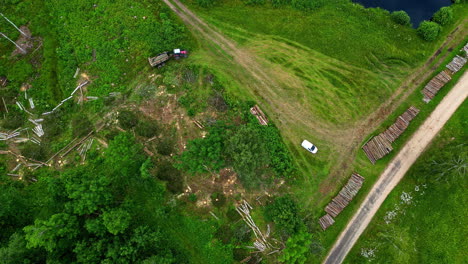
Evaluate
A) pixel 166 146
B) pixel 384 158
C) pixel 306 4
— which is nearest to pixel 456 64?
pixel 384 158

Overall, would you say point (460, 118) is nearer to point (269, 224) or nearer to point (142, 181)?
point (269, 224)

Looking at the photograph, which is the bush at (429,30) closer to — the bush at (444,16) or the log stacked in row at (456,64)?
the bush at (444,16)

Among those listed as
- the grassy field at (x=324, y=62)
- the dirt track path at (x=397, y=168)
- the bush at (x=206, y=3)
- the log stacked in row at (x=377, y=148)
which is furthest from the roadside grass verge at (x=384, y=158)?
the bush at (x=206, y=3)

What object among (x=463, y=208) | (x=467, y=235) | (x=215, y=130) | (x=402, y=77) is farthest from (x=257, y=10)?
(x=467, y=235)

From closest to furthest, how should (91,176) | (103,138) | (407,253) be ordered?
(91,176), (407,253), (103,138)

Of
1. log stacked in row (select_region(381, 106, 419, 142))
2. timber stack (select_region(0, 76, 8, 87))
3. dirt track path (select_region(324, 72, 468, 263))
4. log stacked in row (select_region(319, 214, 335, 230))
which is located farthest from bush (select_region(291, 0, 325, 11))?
timber stack (select_region(0, 76, 8, 87))

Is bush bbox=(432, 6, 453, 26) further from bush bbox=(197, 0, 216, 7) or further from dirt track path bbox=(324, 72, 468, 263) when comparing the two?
bush bbox=(197, 0, 216, 7)

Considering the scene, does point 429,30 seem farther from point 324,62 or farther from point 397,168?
point 397,168
